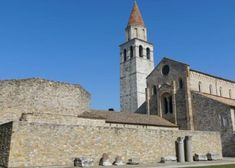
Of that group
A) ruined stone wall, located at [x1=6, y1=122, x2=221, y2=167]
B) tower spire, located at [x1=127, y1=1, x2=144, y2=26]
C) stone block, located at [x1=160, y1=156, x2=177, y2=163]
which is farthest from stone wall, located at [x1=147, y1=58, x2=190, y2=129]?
tower spire, located at [x1=127, y1=1, x2=144, y2=26]

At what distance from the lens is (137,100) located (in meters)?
46.3

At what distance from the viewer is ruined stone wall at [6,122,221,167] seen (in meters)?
16.9

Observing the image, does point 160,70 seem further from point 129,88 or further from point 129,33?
point 129,33

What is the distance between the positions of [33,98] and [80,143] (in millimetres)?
5287

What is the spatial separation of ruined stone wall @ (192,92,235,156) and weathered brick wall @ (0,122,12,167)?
21513mm

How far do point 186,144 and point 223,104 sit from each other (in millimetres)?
9542

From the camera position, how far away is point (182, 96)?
35594mm

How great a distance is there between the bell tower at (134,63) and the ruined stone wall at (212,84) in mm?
11612

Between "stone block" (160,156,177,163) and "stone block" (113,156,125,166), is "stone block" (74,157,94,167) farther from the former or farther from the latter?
"stone block" (160,156,177,163)

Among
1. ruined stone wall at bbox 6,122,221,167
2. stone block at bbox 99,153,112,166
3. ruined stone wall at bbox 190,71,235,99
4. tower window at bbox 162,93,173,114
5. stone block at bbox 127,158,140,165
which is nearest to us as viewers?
ruined stone wall at bbox 6,122,221,167

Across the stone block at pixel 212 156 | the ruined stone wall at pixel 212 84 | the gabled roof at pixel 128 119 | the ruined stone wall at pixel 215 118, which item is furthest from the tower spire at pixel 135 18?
the stone block at pixel 212 156

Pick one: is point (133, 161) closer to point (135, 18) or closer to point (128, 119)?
point (128, 119)

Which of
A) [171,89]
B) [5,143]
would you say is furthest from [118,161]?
[171,89]

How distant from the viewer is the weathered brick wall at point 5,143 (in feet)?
54.6
